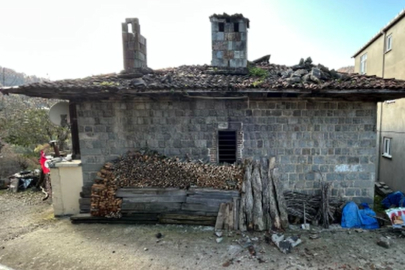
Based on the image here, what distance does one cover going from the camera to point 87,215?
5.93 meters

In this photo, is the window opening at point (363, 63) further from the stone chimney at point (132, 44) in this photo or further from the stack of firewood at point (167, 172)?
the stone chimney at point (132, 44)

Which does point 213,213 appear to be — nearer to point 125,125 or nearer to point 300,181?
point 300,181

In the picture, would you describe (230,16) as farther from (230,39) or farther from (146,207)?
(146,207)

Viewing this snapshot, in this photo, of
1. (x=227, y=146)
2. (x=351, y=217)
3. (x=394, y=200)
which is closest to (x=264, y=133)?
(x=227, y=146)

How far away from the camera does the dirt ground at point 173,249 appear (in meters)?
4.25

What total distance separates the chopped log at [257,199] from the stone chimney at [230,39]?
3.76m

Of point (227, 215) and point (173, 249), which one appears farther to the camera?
point (227, 215)

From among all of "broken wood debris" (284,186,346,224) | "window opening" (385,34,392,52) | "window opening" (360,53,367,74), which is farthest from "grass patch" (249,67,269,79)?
"window opening" (360,53,367,74)

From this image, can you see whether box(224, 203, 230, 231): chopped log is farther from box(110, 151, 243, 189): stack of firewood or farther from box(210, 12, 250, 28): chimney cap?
box(210, 12, 250, 28): chimney cap

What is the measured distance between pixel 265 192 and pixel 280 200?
1.58ft

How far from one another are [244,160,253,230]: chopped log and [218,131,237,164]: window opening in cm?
52

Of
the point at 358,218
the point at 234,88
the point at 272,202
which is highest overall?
the point at 234,88

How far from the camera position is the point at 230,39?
714cm

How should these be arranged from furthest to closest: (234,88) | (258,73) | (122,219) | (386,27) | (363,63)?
(363,63)
(386,27)
(258,73)
(122,219)
(234,88)
